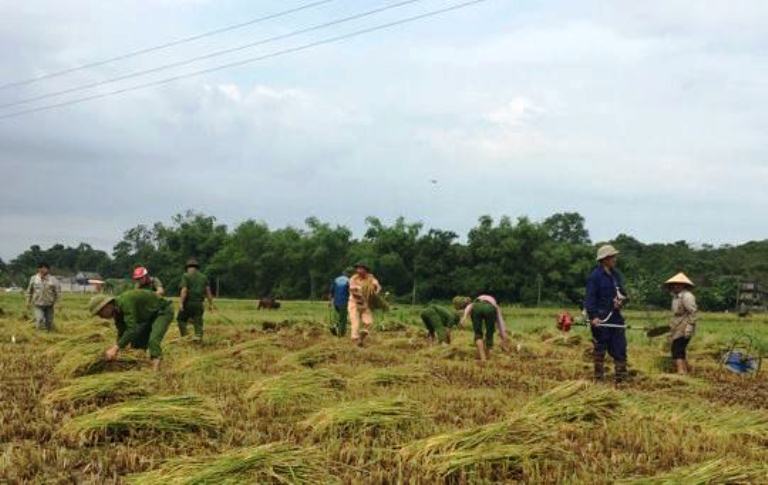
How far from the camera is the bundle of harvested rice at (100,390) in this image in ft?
20.2

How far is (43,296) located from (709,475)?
41.4 ft

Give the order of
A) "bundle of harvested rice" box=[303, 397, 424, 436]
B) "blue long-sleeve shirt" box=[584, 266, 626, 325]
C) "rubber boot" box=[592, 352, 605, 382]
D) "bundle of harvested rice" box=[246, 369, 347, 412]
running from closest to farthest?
1. "bundle of harvested rice" box=[303, 397, 424, 436]
2. "bundle of harvested rice" box=[246, 369, 347, 412]
3. "rubber boot" box=[592, 352, 605, 382]
4. "blue long-sleeve shirt" box=[584, 266, 626, 325]

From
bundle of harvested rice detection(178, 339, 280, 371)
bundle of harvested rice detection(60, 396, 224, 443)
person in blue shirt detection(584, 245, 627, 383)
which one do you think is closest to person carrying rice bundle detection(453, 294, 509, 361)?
person in blue shirt detection(584, 245, 627, 383)

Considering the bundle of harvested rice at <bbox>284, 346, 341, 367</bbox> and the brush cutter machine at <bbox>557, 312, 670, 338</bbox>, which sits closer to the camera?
the brush cutter machine at <bbox>557, 312, 670, 338</bbox>

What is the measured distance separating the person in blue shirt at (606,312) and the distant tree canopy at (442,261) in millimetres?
30433

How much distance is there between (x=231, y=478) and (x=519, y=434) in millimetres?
1753

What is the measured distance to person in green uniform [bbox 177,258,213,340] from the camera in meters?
11.6

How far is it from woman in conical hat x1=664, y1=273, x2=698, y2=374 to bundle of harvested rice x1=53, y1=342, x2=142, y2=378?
6.33 m

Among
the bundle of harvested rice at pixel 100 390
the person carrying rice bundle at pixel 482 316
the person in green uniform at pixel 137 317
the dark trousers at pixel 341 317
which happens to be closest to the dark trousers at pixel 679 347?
the person carrying rice bundle at pixel 482 316

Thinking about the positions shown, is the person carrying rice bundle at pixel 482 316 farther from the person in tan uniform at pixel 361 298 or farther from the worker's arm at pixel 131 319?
the worker's arm at pixel 131 319

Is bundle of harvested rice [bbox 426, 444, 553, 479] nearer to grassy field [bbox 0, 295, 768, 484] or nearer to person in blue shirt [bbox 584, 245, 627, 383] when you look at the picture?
grassy field [bbox 0, 295, 768, 484]

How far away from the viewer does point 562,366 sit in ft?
32.6

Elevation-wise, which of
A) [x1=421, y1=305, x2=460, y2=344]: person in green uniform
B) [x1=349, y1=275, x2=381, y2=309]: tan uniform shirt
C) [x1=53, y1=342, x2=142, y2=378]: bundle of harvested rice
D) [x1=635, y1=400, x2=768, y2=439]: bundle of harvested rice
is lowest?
[x1=635, y1=400, x2=768, y2=439]: bundle of harvested rice

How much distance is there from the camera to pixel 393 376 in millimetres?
7555
